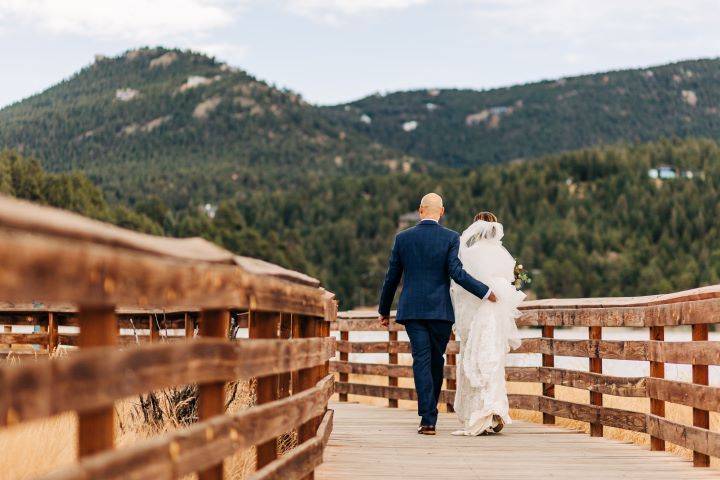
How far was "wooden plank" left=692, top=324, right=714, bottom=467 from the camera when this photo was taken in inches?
290

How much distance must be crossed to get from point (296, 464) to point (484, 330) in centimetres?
466

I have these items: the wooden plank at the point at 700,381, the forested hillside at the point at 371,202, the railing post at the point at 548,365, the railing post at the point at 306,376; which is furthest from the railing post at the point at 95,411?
the forested hillside at the point at 371,202

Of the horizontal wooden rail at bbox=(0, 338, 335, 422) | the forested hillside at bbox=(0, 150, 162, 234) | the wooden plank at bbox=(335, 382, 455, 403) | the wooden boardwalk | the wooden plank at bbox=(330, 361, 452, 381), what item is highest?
the forested hillside at bbox=(0, 150, 162, 234)

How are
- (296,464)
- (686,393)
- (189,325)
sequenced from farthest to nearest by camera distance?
1. (189,325)
2. (686,393)
3. (296,464)

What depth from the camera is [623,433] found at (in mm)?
10492

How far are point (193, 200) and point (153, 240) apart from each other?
164042 mm

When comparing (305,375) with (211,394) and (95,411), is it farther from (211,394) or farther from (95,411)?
(95,411)

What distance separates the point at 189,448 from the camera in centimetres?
357

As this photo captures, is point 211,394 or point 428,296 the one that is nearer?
point 211,394

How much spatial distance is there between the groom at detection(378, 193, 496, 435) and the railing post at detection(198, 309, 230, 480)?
5636 mm

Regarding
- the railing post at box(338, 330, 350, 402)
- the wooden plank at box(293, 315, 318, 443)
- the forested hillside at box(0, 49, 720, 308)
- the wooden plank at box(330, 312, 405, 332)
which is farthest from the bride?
the forested hillside at box(0, 49, 720, 308)

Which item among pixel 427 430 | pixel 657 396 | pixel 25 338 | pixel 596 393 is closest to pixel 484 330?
pixel 427 430

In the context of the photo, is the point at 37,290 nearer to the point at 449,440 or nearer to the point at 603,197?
the point at 449,440

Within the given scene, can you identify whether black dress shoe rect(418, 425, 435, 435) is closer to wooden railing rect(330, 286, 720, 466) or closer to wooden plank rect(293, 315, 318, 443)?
wooden railing rect(330, 286, 720, 466)
